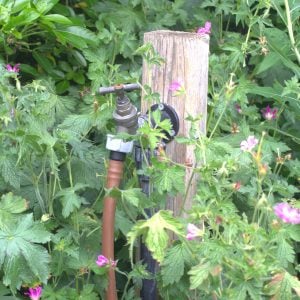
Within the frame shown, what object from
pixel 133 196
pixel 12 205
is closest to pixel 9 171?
pixel 12 205

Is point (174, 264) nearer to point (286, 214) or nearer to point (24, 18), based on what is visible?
point (286, 214)

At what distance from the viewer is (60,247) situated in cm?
193

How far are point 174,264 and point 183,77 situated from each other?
0.60m

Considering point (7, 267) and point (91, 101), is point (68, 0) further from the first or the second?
point (7, 267)

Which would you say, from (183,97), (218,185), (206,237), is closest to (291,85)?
(183,97)

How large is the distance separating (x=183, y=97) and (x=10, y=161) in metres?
0.55

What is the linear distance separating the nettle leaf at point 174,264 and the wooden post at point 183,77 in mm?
292

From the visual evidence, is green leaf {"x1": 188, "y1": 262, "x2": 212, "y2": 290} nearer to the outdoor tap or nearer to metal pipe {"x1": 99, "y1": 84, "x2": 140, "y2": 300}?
metal pipe {"x1": 99, "y1": 84, "x2": 140, "y2": 300}

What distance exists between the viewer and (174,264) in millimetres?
1837

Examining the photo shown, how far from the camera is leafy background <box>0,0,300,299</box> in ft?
5.51

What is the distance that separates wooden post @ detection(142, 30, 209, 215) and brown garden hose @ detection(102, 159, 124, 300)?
189 mm

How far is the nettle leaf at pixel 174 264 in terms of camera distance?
1.83 metres

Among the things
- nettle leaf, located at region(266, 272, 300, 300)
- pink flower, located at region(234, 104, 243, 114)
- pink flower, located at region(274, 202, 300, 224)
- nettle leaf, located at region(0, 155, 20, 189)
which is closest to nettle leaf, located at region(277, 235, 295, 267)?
nettle leaf, located at region(266, 272, 300, 300)

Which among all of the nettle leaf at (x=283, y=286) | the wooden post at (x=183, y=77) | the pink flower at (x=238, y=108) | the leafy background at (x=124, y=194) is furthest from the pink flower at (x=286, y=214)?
the pink flower at (x=238, y=108)
